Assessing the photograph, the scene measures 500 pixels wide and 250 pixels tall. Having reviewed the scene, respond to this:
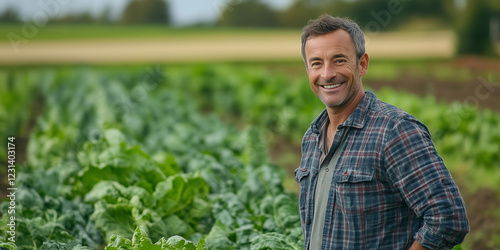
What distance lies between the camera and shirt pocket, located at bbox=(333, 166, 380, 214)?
271 cm

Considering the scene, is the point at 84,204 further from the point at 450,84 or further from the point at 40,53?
the point at 40,53

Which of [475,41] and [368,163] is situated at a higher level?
[475,41]

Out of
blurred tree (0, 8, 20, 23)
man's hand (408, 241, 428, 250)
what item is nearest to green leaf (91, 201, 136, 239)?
man's hand (408, 241, 428, 250)

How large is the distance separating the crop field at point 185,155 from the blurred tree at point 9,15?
36.4 ft

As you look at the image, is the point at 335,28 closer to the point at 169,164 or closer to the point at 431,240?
the point at 431,240

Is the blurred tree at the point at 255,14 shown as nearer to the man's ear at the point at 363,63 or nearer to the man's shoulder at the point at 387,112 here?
the man's ear at the point at 363,63

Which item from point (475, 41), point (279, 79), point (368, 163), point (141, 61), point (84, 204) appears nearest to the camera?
point (368, 163)

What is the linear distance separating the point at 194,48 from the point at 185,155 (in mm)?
23062

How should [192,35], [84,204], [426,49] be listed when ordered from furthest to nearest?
[192,35], [426,49], [84,204]

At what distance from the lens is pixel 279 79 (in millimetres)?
12047

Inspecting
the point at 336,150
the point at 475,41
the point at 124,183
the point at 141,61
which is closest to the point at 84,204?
the point at 124,183

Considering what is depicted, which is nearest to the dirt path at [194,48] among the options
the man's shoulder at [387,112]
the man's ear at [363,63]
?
the man's ear at [363,63]

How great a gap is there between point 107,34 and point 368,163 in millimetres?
29849

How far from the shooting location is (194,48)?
29.0 m
